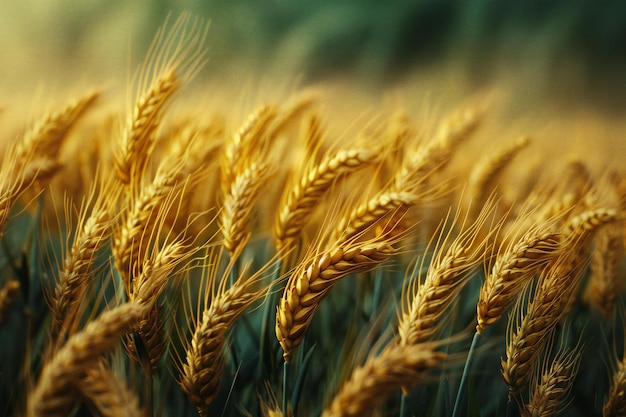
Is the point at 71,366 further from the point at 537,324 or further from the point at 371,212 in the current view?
the point at 537,324

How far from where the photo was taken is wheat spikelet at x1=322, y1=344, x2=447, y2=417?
2.31ft

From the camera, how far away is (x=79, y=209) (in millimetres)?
992

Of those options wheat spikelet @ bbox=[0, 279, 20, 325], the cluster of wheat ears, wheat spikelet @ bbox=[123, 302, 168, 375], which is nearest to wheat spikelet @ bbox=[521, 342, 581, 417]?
the cluster of wheat ears

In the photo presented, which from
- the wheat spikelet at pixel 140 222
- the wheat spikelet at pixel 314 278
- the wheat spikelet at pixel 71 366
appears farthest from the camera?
the wheat spikelet at pixel 140 222

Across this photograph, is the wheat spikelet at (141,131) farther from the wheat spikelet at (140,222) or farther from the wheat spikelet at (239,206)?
the wheat spikelet at (239,206)

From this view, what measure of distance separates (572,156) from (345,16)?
469mm

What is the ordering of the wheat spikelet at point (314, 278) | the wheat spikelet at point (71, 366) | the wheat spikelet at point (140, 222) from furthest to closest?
the wheat spikelet at point (140, 222)
the wheat spikelet at point (314, 278)
the wheat spikelet at point (71, 366)

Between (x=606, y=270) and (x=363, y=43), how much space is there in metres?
0.58

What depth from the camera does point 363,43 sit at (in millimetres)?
1005

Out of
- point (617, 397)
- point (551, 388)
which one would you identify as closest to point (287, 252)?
point (551, 388)

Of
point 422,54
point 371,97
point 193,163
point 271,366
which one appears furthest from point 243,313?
point 422,54

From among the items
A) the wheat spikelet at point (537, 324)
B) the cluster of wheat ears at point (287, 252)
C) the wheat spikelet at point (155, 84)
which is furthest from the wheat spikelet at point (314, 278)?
the wheat spikelet at point (155, 84)

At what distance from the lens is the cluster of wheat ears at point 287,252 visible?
0.88 meters

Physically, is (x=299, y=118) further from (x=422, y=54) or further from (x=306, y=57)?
(x=422, y=54)
